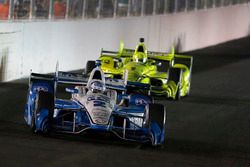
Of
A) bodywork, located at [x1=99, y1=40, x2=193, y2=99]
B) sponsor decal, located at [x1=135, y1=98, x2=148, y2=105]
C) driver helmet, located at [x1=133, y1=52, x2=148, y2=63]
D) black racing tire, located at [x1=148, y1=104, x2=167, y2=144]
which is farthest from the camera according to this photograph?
driver helmet, located at [x1=133, y1=52, x2=148, y2=63]

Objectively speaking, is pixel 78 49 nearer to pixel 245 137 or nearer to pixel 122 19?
pixel 122 19

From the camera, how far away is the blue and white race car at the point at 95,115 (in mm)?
9875

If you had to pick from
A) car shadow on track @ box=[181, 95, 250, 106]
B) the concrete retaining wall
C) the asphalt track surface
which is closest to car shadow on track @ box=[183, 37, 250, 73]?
the concrete retaining wall

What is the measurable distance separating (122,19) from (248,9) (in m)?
19.7

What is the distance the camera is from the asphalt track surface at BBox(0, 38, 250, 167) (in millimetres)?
8602

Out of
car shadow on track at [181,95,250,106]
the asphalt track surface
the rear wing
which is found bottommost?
car shadow on track at [181,95,250,106]

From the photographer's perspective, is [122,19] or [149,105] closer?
[149,105]

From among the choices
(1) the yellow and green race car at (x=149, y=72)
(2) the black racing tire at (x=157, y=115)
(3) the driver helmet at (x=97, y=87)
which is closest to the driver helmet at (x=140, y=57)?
(1) the yellow and green race car at (x=149, y=72)

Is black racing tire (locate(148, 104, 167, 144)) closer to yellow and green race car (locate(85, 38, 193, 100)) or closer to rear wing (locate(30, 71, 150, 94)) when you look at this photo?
rear wing (locate(30, 71, 150, 94))

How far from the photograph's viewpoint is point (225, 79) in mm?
22250

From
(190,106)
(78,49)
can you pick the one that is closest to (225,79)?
(78,49)

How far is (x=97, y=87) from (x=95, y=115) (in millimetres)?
873

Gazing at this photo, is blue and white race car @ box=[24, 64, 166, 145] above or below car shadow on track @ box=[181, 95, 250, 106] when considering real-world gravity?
above

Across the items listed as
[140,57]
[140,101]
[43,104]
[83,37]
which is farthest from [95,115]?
[83,37]
